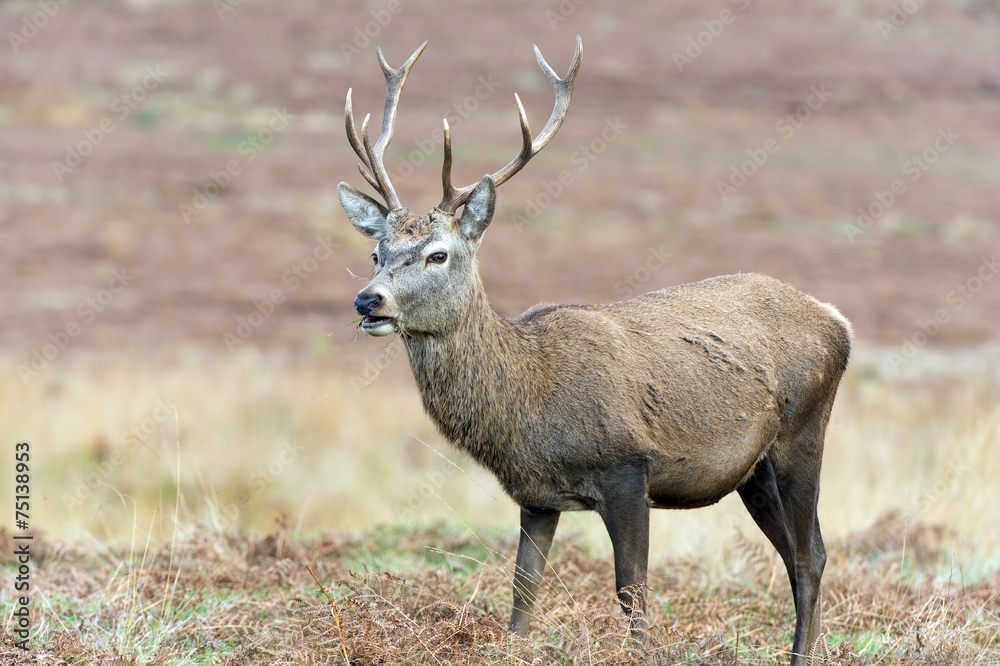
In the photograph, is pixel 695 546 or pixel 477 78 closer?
pixel 695 546

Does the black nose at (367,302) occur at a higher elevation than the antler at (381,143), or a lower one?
lower

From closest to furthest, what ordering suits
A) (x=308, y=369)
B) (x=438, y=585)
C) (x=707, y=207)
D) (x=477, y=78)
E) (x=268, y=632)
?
(x=268, y=632)
(x=438, y=585)
(x=308, y=369)
(x=707, y=207)
(x=477, y=78)

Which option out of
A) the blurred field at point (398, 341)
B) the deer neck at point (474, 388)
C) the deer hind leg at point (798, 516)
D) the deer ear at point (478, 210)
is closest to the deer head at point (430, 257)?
the deer ear at point (478, 210)

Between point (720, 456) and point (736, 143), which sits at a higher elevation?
point (736, 143)

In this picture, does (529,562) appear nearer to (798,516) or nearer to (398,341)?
(798,516)

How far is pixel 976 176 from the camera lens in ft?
107

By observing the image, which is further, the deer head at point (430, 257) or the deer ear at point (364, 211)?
the deer ear at point (364, 211)

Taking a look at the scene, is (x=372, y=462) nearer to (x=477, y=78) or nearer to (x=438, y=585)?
(x=438, y=585)

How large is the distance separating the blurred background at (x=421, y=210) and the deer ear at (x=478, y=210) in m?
1.08

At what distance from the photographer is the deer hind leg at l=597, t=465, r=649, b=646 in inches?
226

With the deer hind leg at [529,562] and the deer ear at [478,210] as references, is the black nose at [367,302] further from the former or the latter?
the deer hind leg at [529,562]

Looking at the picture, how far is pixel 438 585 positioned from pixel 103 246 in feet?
60.9

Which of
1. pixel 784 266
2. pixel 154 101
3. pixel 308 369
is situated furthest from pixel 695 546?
pixel 154 101

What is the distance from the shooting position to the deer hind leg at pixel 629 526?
575cm
